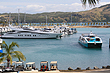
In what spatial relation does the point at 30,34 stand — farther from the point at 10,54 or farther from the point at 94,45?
the point at 10,54

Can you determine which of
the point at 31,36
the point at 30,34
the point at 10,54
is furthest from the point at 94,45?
the point at 30,34

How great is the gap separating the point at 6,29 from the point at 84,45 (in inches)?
3504

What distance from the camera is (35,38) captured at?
85.9 m

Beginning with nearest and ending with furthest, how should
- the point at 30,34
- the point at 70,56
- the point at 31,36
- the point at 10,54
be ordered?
the point at 10,54 < the point at 70,56 < the point at 31,36 < the point at 30,34

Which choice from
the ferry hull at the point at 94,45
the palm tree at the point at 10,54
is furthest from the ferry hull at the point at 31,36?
the palm tree at the point at 10,54

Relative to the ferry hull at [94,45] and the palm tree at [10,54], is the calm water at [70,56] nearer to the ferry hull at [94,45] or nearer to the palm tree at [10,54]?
the ferry hull at [94,45]

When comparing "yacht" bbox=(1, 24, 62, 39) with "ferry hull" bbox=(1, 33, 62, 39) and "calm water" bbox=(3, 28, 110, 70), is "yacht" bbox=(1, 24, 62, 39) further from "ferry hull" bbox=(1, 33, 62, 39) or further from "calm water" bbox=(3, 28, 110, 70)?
"calm water" bbox=(3, 28, 110, 70)

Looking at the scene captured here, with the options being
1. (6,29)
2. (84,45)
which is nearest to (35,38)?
(84,45)

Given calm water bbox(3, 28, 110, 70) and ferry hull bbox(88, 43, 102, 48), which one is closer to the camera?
calm water bbox(3, 28, 110, 70)

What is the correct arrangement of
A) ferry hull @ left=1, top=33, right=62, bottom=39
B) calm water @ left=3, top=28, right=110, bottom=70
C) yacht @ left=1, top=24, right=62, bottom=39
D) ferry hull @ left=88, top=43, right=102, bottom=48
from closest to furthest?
1. calm water @ left=3, top=28, right=110, bottom=70
2. ferry hull @ left=88, top=43, right=102, bottom=48
3. ferry hull @ left=1, top=33, right=62, bottom=39
4. yacht @ left=1, top=24, right=62, bottom=39

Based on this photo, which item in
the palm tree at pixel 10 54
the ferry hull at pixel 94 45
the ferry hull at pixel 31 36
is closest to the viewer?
the palm tree at pixel 10 54

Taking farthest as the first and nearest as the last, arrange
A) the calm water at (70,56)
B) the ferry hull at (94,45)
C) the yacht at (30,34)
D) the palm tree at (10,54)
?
the yacht at (30,34) < the ferry hull at (94,45) < the calm water at (70,56) < the palm tree at (10,54)

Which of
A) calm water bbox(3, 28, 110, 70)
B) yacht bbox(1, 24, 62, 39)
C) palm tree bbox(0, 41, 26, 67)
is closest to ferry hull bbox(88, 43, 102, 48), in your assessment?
calm water bbox(3, 28, 110, 70)

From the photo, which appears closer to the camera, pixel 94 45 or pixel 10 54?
pixel 10 54
